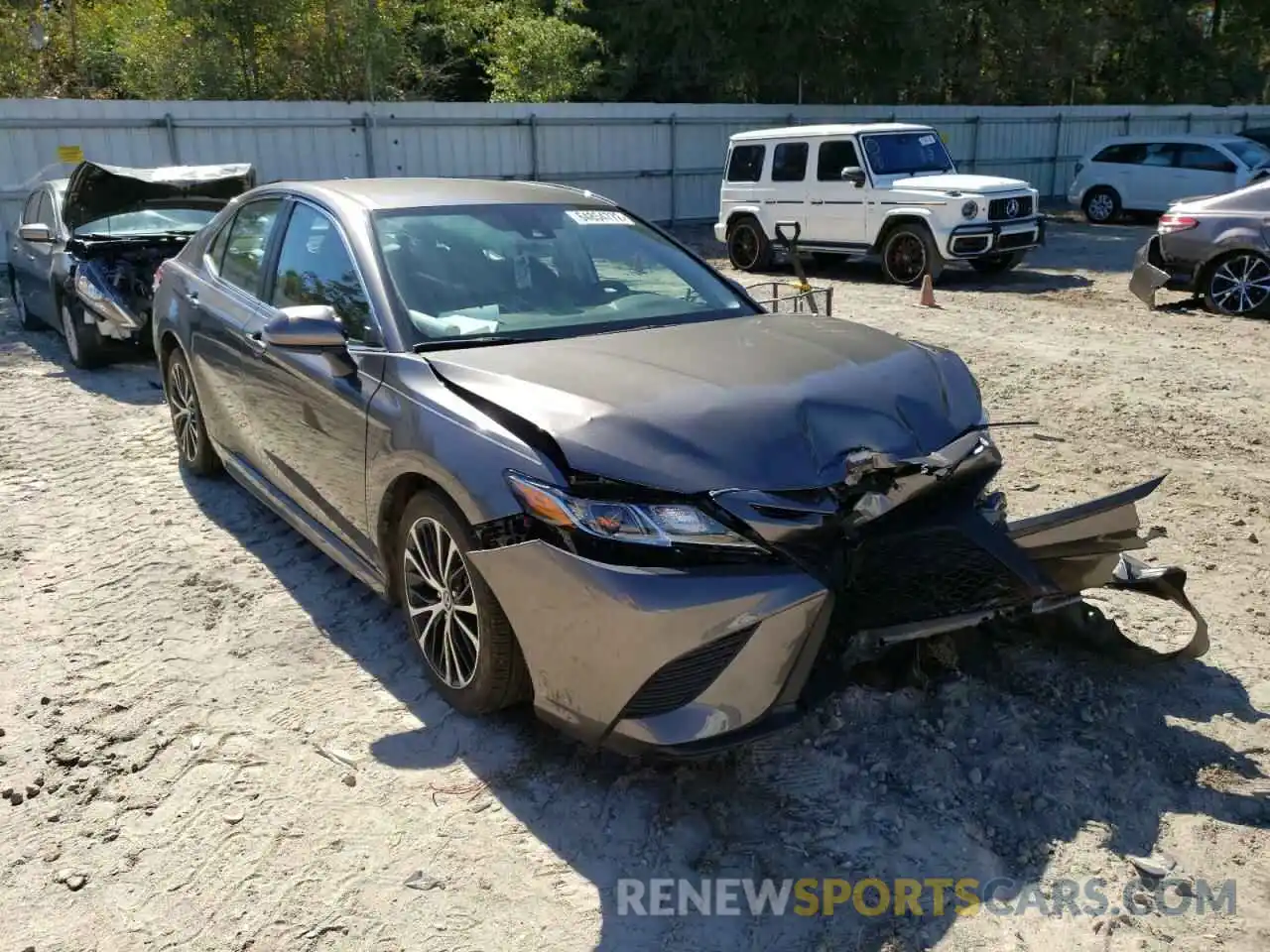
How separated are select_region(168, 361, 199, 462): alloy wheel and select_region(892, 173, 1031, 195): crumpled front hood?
1017 cm

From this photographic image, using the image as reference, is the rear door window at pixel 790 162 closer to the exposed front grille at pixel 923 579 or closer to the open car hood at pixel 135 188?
the open car hood at pixel 135 188

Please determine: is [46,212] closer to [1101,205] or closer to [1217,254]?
[1217,254]

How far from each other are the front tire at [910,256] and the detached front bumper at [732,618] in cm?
1072

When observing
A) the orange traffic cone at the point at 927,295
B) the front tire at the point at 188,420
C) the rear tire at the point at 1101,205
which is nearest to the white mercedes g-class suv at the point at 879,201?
the orange traffic cone at the point at 927,295

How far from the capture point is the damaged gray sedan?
2.90m

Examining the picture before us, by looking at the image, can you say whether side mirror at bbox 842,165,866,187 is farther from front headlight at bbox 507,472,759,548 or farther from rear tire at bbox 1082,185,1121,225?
front headlight at bbox 507,472,759,548

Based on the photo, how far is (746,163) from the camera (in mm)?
15703

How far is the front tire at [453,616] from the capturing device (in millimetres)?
3303

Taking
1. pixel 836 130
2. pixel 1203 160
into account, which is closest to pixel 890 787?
pixel 836 130

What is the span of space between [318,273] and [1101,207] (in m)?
20.2

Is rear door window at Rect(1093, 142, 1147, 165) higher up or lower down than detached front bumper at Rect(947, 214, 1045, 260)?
higher up

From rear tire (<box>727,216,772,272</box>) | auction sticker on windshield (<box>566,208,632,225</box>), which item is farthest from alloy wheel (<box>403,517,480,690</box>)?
rear tire (<box>727,216,772,272</box>)

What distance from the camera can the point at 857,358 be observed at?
144 inches

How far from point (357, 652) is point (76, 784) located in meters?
1.06
